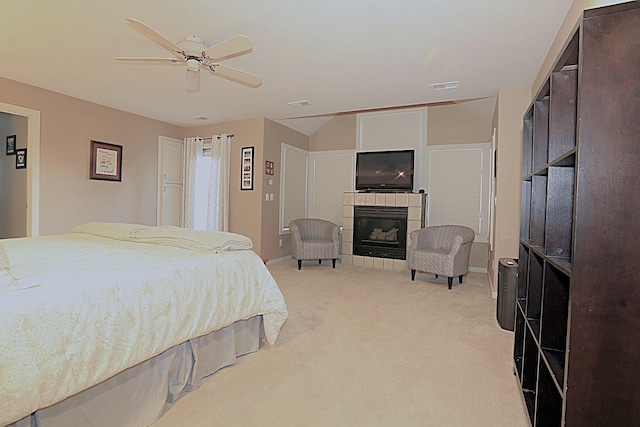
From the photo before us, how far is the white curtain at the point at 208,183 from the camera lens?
5.98 metres

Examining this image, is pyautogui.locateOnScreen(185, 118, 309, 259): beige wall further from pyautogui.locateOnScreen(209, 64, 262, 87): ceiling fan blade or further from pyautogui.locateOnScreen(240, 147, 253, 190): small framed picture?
pyautogui.locateOnScreen(209, 64, 262, 87): ceiling fan blade

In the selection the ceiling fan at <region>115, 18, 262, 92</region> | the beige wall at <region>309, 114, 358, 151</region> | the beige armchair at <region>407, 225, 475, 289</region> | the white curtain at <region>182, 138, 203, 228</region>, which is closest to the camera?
the ceiling fan at <region>115, 18, 262, 92</region>

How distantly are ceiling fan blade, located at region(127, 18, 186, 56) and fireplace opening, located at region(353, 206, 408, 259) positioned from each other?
12.9ft

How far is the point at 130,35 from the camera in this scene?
2879 millimetres

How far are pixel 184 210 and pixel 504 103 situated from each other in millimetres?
5251

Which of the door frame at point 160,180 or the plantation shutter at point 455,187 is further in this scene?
the door frame at point 160,180

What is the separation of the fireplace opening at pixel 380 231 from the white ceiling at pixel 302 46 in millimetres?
1839

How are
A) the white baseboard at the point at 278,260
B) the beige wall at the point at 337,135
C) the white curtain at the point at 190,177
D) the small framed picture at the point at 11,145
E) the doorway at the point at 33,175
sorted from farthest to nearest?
1. the beige wall at the point at 337,135
2. the white curtain at the point at 190,177
3. the white baseboard at the point at 278,260
4. the small framed picture at the point at 11,145
5. the doorway at the point at 33,175

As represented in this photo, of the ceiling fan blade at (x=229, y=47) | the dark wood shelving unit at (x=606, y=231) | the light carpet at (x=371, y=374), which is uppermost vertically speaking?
the ceiling fan blade at (x=229, y=47)

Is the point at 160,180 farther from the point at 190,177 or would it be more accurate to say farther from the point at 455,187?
the point at 455,187

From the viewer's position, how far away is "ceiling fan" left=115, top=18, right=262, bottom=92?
2348 millimetres

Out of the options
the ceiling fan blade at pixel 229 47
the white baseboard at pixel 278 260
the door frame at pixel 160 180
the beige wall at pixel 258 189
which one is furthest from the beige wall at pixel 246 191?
the ceiling fan blade at pixel 229 47

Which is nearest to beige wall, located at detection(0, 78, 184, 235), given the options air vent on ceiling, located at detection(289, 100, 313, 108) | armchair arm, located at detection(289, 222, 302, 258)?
armchair arm, located at detection(289, 222, 302, 258)

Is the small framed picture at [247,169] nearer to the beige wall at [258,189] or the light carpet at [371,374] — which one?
the beige wall at [258,189]
